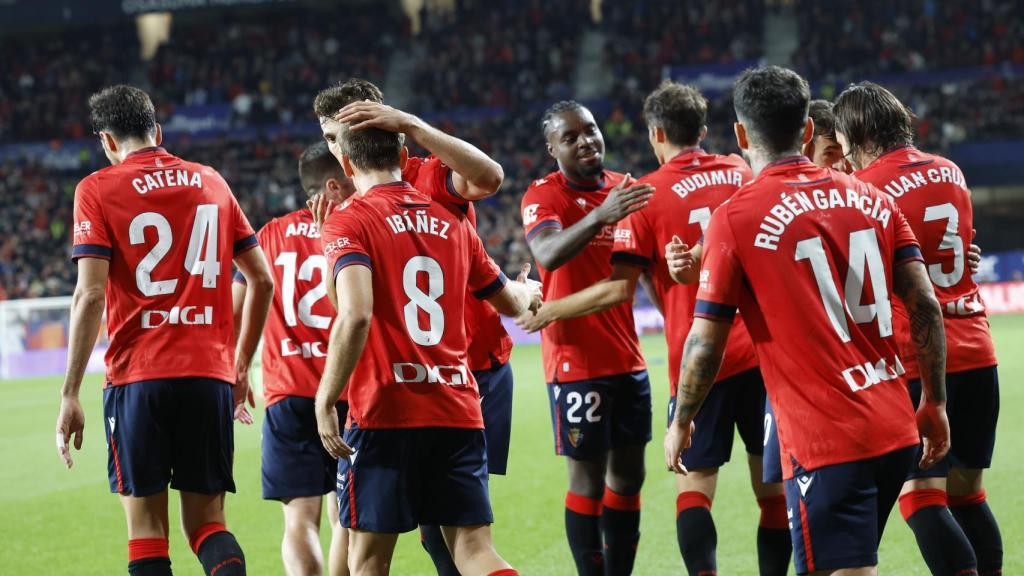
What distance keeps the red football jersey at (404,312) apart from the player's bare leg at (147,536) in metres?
1.18

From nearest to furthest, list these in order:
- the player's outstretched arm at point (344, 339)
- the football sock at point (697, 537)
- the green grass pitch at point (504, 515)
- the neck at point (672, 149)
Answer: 1. the player's outstretched arm at point (344, 339)
2. the football sock at point (697, 537)
3. the neck at point (672, 149)
4. the green grass pitch at point (504, 515)

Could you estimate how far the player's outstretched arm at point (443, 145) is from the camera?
399 centimetres

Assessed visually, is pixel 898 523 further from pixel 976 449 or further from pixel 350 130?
pixel 350 130

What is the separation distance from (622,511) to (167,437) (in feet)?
7.19

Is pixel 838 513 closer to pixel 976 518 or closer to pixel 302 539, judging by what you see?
pixel 976 518

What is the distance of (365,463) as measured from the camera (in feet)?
12.8

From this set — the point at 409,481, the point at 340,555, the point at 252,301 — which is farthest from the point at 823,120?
the point at 340,555

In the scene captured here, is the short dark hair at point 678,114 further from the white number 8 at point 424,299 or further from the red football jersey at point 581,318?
the white number 8 at point 424,299

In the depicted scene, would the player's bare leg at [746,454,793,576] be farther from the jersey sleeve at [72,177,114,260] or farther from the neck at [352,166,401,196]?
the jersey sleeve at [72,177,114,260]

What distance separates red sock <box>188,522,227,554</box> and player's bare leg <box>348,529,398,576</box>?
1.01 meters

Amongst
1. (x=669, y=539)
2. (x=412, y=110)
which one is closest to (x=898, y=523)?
(x=669, y=539)

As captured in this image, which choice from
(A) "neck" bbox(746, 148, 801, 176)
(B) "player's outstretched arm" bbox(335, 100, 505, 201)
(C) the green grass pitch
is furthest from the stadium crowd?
(A) "neck" bbox(746, 148, 801, 176)

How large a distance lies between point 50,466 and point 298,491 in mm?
6894

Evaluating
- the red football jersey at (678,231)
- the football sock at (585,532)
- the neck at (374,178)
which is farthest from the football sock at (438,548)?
the neck at (374,178)
